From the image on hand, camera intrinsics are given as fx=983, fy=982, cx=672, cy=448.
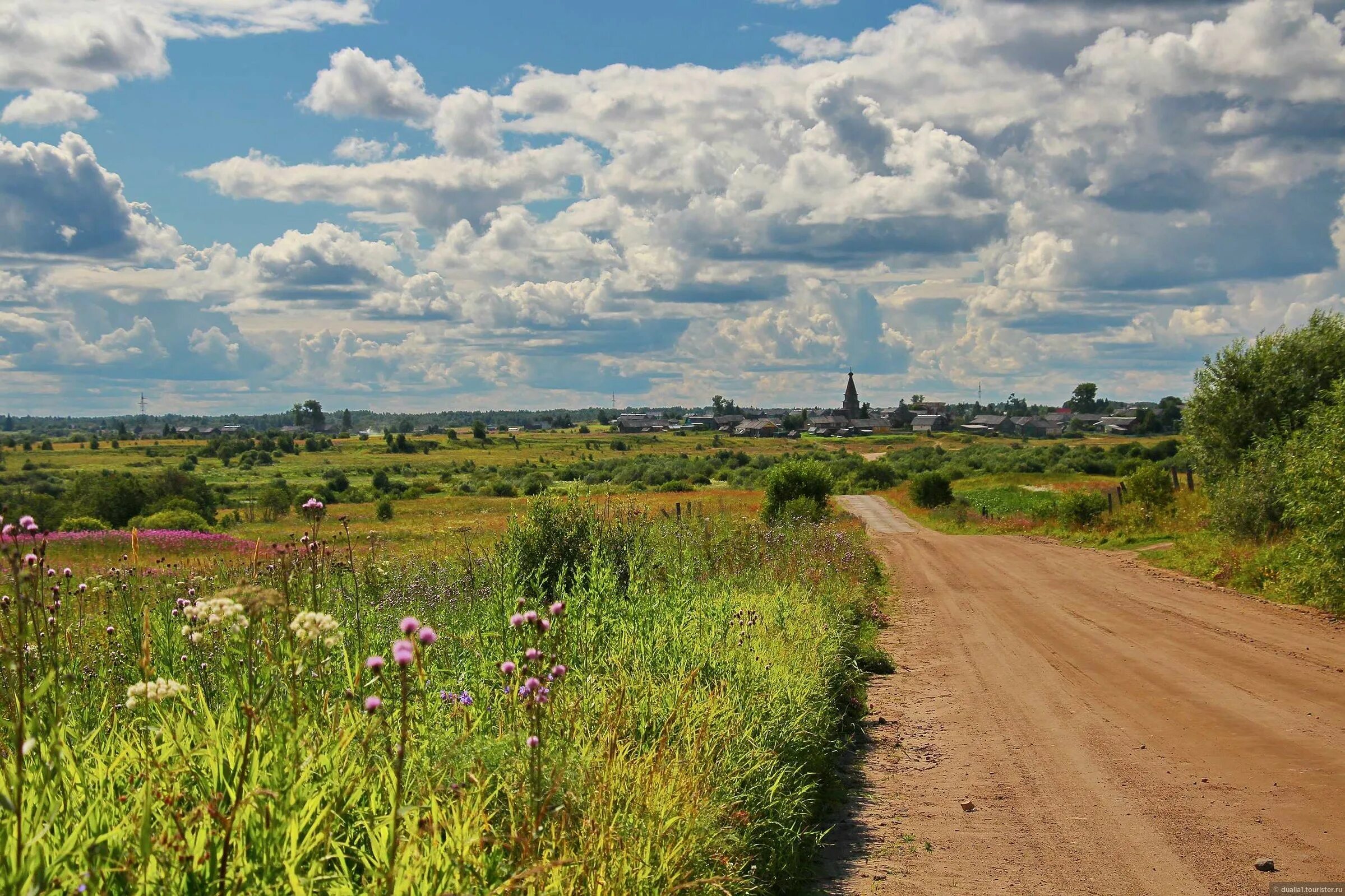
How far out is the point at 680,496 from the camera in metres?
61.5

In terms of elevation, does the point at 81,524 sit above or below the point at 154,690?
below

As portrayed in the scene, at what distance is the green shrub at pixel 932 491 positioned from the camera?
51.7m

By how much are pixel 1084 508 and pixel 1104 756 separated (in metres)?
27.1

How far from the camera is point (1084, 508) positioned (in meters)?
33.8

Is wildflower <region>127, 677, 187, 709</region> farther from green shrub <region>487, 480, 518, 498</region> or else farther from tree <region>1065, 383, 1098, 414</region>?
tree <region>1065, 383, 1098, 414</region>

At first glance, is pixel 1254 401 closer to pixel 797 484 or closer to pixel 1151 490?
pixel 1151 490

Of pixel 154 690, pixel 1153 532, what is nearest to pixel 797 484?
pixel 1153 532

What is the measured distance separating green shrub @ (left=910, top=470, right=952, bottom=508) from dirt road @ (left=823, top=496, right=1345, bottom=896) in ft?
113

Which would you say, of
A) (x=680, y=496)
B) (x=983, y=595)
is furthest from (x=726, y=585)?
(x=680, y=496)

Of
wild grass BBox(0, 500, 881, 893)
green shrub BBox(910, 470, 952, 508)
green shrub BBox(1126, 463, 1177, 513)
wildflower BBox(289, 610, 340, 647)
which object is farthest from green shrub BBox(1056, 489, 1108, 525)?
wildflower BBox(289, 610, 340, 647)

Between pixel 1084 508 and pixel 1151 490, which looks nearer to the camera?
pixel 1151 490

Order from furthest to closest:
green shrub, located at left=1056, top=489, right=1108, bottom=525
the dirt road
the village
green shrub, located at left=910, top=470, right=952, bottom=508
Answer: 1. the village
2. green shrub, located at left=910, top=470, right=952, bottom=508
3. green shrub, located at left=1056, top=489, right=1108, bottom=525
4. the dirt road

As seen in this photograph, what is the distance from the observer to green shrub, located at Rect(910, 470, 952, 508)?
51.7 m

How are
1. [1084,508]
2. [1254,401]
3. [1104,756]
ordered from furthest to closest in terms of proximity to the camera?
[1084,508] < [1254,401] < [1104,756]
